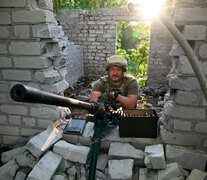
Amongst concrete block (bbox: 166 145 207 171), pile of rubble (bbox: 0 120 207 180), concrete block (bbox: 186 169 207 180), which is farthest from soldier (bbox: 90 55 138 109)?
concrete block (bbox: 186 169 207 180)

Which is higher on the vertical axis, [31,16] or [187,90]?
[31,16]

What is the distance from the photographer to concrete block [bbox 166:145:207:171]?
2203mm

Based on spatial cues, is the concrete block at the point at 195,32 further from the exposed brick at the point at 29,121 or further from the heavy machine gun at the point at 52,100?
the exposed brick at the point at 29,121

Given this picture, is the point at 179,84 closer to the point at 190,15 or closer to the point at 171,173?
the point at 190,15

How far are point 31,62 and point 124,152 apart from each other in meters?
1.82

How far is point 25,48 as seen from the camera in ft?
7.88

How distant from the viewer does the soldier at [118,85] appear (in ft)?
10.1

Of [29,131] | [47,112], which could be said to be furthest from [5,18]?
[29,131]

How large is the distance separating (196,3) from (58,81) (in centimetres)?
207

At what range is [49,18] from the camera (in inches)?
93.4

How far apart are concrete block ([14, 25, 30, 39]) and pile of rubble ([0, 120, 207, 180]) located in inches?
54.4

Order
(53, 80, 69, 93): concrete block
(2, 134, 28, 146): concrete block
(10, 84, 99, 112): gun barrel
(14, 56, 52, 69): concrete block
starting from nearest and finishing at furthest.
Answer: (10, 84, 99, 112): gun barrel, (14, 56, 52, 69): concrete block, (53, 80, 69, 93): concrete block, (2, 134, 28, 146): concrete block

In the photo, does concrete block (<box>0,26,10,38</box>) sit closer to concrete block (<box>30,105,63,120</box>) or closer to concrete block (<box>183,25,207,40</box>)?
concrete block (<box>30,105,63,120</box>)

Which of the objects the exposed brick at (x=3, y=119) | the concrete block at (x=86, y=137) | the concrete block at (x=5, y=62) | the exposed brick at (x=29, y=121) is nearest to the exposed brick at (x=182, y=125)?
the concrete block at (x=86, y=137)
